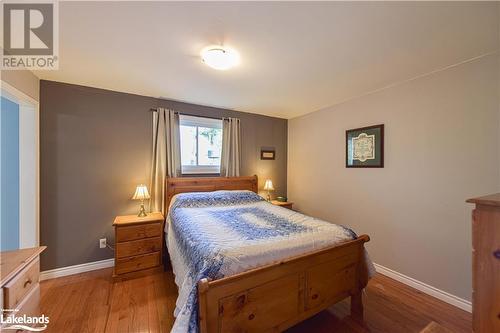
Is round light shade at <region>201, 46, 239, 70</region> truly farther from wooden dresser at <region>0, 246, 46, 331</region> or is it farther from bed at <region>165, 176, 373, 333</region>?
wooden dresser at <region>0, 246, 46, 331</region>

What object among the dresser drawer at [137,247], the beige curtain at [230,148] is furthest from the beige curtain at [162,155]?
the beige curtain at [230,148]

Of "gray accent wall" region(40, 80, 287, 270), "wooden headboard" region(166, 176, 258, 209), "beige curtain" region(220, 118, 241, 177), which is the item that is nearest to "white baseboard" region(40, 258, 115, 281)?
"gray accent wall" region(40, 80, 287, 270)

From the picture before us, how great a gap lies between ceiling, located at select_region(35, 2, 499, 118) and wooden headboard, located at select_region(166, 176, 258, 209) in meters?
1.35

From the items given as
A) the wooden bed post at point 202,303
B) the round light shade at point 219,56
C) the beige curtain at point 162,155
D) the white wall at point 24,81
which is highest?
the round light shade at point 219,56

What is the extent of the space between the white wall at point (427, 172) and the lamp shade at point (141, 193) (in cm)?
281

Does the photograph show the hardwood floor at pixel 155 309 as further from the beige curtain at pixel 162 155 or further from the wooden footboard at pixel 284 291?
the beige curtain at pixel 162 155

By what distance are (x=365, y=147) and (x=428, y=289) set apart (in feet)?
5.71

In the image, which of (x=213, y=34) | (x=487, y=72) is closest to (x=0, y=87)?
(x=213, y=34)

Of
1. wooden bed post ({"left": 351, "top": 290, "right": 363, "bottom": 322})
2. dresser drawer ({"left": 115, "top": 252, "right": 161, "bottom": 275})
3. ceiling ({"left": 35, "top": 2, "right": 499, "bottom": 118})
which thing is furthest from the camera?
dresser drawer ({"left": 115, "top": 252, "right": 161, "bottom": 275})

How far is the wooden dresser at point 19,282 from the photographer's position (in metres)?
→ 1.02

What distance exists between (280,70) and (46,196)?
10.3ft

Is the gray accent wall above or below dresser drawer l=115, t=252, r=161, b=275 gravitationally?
above

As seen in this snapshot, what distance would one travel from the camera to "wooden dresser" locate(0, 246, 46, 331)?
40.1 inches

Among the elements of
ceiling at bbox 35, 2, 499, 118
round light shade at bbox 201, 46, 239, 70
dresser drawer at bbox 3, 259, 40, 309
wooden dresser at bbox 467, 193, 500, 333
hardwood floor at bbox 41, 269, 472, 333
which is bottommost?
hardwood floor at bbox 41, 269, 472, 333
